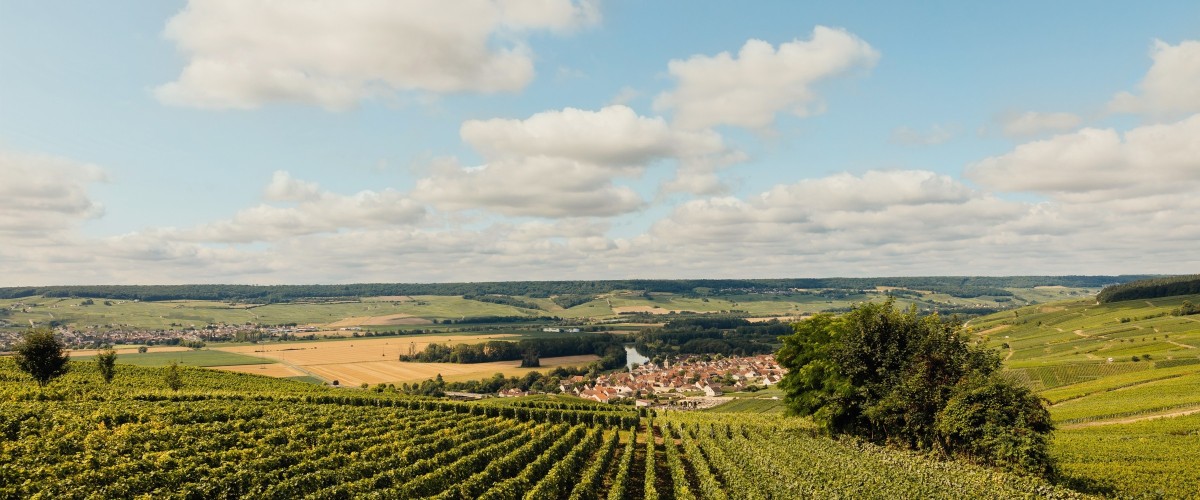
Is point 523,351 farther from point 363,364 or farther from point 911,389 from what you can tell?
point 911,389

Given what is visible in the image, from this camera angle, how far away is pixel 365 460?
31.0m

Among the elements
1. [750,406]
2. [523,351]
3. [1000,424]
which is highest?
[1000,424]

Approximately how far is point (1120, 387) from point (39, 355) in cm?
12367

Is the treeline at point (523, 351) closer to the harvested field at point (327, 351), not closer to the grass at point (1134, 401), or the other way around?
the harvested field at point (327, 351)

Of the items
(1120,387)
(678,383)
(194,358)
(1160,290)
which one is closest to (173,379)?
(194,358)

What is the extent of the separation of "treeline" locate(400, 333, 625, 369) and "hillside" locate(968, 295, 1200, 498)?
109320mm

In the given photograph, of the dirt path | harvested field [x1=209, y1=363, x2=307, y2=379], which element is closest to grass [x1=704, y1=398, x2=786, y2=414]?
the dirt path

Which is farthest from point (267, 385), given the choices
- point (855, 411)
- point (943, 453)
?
point (943, 453)

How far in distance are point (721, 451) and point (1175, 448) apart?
31.4 meters

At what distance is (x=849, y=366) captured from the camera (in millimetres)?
42000

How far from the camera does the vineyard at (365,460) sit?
2298cm

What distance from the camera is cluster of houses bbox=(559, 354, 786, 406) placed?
12712 cm

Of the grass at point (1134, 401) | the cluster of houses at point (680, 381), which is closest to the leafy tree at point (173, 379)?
the cluster of houses at point (680, 381)

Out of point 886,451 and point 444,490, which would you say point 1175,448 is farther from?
point 444,490
